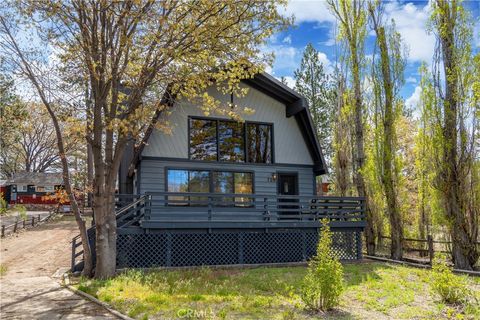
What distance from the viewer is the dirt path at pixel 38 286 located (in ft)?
22.2

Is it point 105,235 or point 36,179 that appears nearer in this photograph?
point 105,235

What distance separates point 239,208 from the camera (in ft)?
45.3

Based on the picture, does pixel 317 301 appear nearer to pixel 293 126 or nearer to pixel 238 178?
pixel 238 178

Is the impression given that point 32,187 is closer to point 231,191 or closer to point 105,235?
point 231,191

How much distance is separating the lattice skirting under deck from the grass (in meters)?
1.14

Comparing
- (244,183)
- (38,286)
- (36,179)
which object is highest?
(36,179)

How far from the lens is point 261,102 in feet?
50.4

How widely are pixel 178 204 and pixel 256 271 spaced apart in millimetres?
3611

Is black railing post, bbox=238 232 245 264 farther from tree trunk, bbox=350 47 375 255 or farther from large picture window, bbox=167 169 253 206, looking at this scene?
tree trunk, bbox=350 47 375 255

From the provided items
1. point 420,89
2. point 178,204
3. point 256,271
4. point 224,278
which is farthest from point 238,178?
point 420,89

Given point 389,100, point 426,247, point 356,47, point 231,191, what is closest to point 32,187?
point 231,191

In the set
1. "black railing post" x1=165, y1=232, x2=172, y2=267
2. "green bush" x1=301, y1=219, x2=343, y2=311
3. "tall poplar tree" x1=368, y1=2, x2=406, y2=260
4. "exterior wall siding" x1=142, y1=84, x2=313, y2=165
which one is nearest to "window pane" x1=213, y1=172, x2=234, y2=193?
"exterior wall siding" x1=142, y1=84, x2=313, y2=165

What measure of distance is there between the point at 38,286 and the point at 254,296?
534 cm

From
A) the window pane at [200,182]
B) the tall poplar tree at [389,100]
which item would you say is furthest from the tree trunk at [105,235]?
the tall poplar tree at [389,100]
